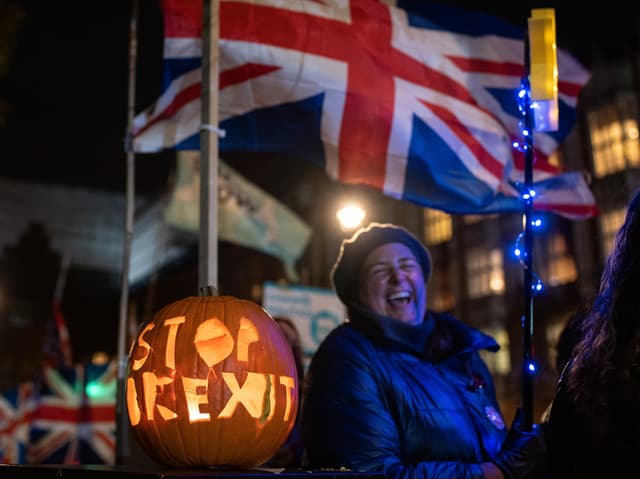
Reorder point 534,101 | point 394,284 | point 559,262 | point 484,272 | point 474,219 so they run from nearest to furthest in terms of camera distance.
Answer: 1. point 534,101
2. point 394,284
3. point 559,262
4. point 484,272
5. point 474,219

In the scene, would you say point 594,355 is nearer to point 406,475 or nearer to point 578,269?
point 406,475

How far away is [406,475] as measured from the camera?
3.40m

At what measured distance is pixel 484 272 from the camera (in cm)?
3453

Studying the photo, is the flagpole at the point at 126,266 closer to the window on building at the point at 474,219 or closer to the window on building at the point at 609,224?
the window on building at the point at 609,224

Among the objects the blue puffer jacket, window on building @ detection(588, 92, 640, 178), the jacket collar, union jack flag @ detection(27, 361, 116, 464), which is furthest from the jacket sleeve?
window on building @ detection(588, 92, 640, 178)

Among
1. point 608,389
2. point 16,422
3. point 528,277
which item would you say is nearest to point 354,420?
point 528,277

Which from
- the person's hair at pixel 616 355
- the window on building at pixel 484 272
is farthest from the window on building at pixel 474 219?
the person's hair at pixel 616 355

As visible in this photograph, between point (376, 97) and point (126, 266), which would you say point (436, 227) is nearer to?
point (376, 97)

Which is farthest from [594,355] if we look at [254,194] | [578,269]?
[578,269]

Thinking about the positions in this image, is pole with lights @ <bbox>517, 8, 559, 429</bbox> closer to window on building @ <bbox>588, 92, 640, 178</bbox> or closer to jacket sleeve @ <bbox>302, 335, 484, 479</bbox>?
jacket sleeve @ <bbox>302, 335, 484, 479</bbox>

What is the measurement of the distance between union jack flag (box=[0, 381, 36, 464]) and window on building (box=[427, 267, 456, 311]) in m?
24.9

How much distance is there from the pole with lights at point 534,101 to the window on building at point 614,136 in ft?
83.8

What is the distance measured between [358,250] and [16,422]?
10.9 metres

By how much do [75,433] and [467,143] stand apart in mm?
7580
